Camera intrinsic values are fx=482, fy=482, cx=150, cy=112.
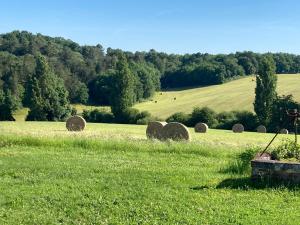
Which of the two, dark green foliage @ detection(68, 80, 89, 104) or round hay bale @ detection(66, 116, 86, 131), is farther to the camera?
dark green foliage @ detection(68, 80, 89, 104)

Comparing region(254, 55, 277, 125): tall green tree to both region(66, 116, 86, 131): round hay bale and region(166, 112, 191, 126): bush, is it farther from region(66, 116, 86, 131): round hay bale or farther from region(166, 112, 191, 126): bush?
region(66, 116, 86, 131): round hay bale

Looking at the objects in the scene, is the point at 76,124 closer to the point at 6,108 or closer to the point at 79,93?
the point at 6,108

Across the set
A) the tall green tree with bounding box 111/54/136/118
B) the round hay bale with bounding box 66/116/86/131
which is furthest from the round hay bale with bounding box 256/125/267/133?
the round hay bale with bounding box 66/116/86/131

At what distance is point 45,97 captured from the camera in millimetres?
78562

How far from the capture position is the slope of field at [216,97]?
8181 centimetres

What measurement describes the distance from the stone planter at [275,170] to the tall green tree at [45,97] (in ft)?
216

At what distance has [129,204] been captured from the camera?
10070mm

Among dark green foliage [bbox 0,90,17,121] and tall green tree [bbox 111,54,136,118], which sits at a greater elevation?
tall green tree [bbox 111,54,136,118]

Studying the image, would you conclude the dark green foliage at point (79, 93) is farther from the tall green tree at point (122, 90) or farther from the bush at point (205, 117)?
the bush at point (205, 117)

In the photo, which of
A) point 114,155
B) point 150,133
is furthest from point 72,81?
point 114,155

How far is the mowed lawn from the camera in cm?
930

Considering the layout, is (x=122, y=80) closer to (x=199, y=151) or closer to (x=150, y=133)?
(x=150, y=133)

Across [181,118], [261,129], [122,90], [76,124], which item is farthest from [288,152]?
[122,90]

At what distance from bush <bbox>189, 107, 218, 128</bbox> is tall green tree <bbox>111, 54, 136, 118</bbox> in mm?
12891
